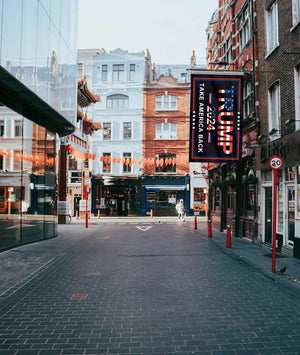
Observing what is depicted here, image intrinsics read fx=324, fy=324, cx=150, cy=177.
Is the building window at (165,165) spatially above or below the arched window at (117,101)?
below

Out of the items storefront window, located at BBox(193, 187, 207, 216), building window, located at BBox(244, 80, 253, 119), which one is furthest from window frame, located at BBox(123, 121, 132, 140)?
building window, located at BBox(244, 80, 253, 119)

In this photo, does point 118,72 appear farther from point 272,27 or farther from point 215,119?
point 272,27

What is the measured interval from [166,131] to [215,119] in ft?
70.4

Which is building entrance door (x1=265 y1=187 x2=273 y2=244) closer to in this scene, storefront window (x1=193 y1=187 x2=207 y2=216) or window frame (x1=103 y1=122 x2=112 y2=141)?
storefront window (x1=193 y1=187 x2=207 y2=216)

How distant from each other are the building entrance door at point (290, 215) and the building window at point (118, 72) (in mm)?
27870

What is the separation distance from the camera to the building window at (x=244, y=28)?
48.4ft

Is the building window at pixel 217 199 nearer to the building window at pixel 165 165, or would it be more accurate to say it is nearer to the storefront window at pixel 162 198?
the storefront window at pixel 162 198

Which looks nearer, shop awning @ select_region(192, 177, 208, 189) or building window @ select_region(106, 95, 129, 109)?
shop awning @ select_region(192, 177, 208, 189)

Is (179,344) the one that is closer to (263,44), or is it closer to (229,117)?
(229,117)

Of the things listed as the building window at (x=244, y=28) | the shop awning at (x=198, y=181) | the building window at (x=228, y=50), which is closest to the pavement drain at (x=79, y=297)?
the building window at (x=244, y=28)

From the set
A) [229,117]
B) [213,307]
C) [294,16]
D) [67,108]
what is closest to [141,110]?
[67,108]

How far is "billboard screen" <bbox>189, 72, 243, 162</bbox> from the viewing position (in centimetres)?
1266

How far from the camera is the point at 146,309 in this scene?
5531 millimetres

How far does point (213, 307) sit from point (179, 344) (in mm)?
1581
